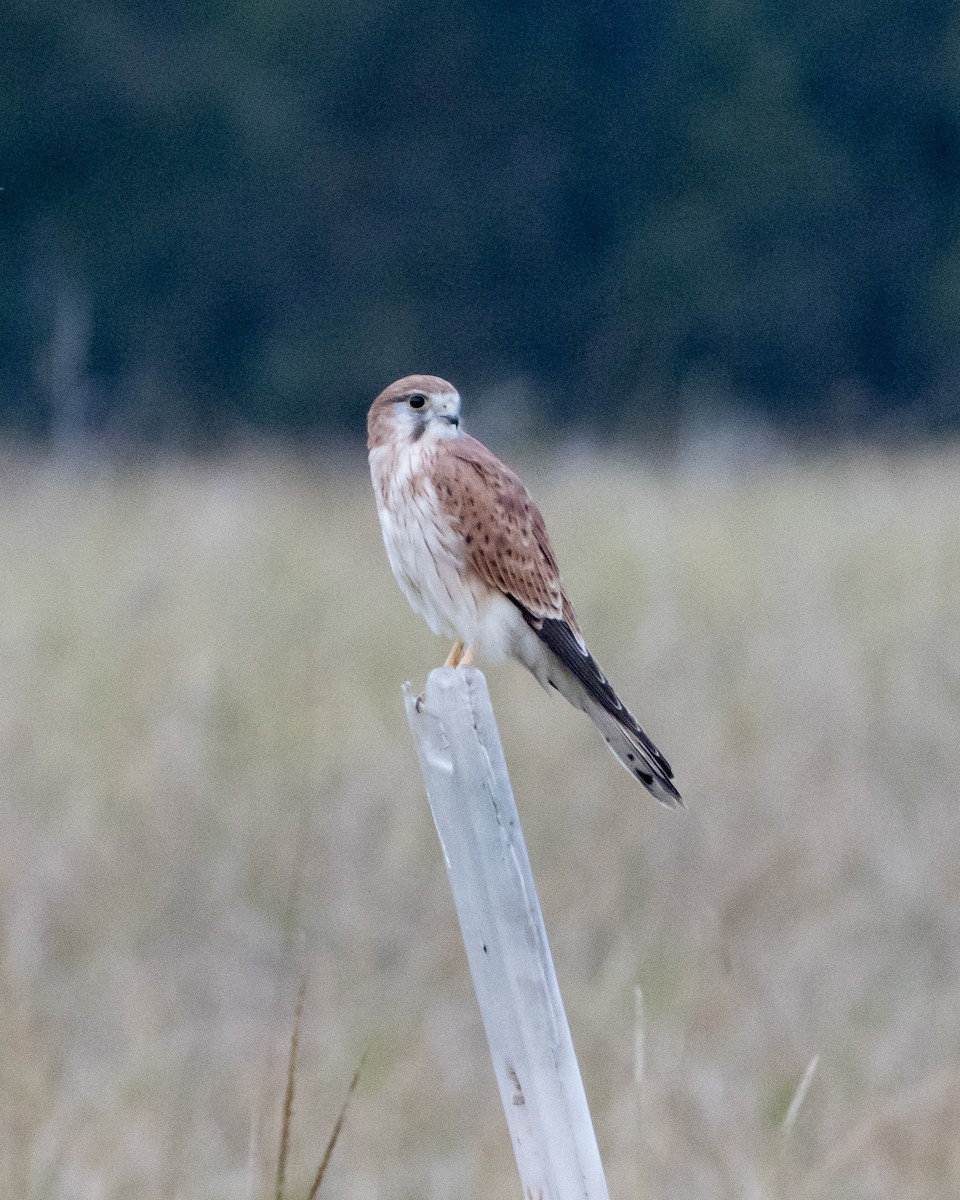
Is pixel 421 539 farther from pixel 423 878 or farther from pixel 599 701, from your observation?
pixel 423 878

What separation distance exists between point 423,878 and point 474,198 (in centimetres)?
1779

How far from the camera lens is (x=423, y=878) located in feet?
14.4

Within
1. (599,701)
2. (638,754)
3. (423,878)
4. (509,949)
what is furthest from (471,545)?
(423,878)

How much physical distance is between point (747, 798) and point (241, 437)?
9.13 m

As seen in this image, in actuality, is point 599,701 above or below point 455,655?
below

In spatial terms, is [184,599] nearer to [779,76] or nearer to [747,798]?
[747,798]

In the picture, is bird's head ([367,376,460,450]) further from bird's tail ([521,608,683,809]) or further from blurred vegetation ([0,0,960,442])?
blurred vegetation ([0,0,960,442])

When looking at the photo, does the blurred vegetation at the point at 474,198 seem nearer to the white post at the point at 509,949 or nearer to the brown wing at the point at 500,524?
the brown wing at the point at 500,524

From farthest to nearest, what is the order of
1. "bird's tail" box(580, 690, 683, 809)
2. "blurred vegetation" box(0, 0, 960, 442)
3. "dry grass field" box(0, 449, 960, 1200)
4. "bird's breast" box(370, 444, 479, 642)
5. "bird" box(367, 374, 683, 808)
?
"blurred vegetation" box(0, 0, 960, 442)
"dry grass field" box(0, 449, 960, 1200)
"bird's breast" box(370, 444, 479, 642)
"bird" box(367, 374, 683, 808)
"bird's tail" box(580, 690, 683, 809)

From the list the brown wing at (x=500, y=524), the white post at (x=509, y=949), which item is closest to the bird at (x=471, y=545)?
the brown wing at (x=500, y=524)

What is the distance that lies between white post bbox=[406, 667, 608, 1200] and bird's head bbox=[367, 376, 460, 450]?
0.60 metres

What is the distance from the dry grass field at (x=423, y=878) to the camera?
10.4 feet

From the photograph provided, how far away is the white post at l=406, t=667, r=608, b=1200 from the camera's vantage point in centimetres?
154

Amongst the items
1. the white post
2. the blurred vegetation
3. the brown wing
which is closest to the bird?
the brown wing
